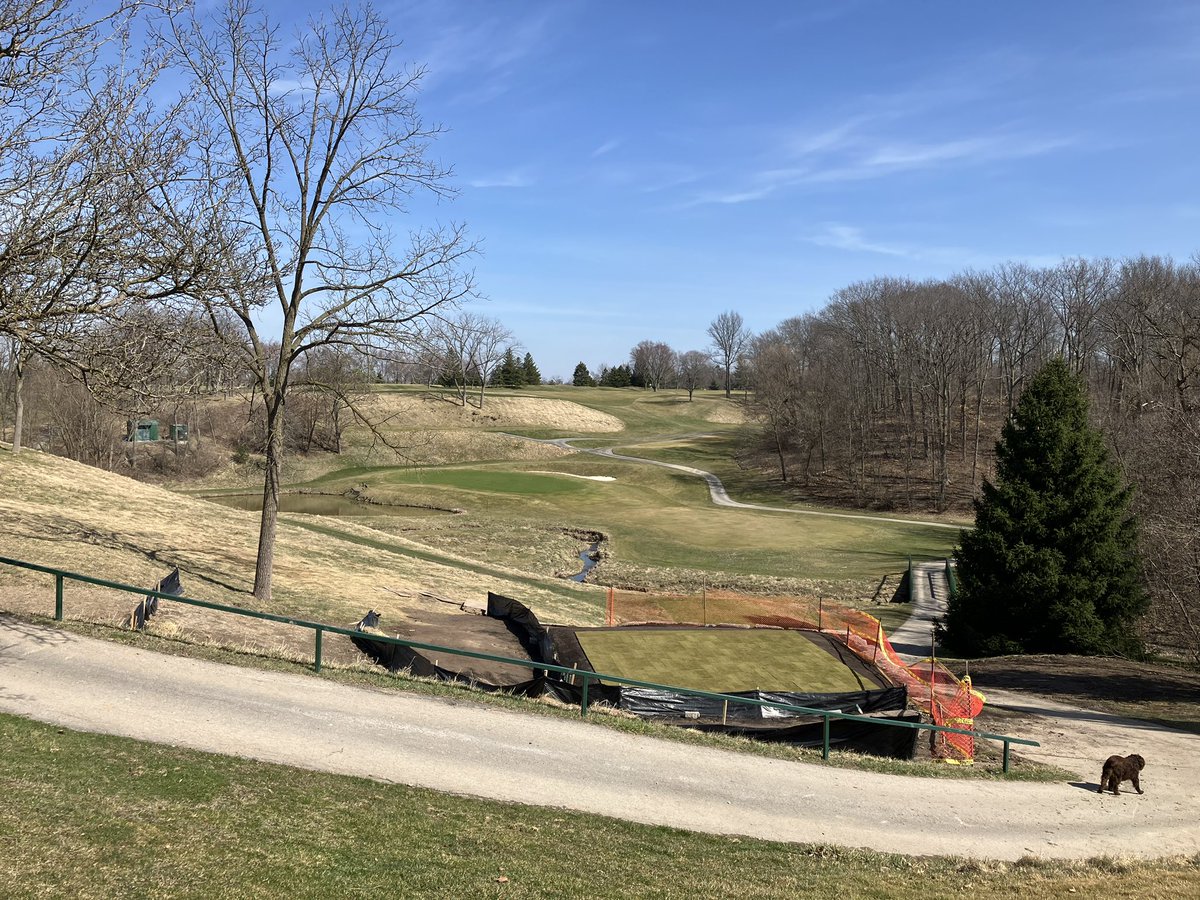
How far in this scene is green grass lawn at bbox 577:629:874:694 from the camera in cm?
1928

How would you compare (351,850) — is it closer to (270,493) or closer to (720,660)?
(270,493)

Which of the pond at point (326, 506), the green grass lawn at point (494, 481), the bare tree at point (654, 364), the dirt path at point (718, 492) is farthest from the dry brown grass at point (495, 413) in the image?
the bare tree at point (654, 364)

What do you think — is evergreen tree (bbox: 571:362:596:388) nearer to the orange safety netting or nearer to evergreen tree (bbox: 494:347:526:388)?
evergreen tree (bbox: 494:347:526:388)

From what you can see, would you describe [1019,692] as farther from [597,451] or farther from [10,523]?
[597,451]

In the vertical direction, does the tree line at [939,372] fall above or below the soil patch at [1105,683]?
above

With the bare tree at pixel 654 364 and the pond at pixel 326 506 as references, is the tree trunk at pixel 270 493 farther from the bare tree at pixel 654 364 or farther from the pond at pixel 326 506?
the bare tree at pixel 654 364

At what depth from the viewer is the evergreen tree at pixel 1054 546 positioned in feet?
86.2

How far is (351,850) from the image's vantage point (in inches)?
321

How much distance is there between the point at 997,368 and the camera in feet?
359

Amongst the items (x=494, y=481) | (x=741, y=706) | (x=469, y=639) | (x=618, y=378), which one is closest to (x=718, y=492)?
(x=494, y=481)

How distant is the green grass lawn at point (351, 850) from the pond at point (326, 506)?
45200 millimetres

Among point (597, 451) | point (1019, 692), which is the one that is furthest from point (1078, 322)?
point (1019, 692)

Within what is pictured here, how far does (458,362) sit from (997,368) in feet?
343

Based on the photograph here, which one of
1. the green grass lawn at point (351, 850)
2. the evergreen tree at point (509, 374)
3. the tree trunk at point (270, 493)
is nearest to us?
the green grass lawn at point (351, 850)
